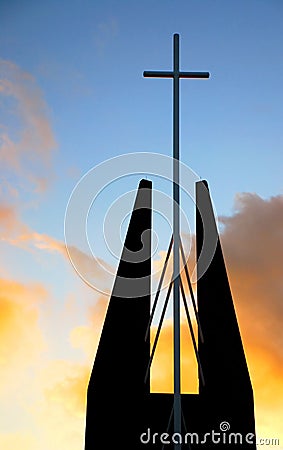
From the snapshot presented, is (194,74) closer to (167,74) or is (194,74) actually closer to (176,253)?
(167,74)

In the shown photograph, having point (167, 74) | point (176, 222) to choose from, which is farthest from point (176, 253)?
point (167, 74)

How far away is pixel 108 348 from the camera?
30.6ft

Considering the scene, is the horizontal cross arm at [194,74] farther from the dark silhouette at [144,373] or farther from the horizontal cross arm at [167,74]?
the dark silhouette at [144,373]

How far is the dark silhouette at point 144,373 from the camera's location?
8977 mm

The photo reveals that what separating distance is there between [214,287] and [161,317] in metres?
0.99

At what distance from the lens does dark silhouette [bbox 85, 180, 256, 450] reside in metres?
8.98

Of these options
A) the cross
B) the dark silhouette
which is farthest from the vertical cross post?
the dark silhouette

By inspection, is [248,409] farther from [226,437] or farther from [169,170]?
[169,170]

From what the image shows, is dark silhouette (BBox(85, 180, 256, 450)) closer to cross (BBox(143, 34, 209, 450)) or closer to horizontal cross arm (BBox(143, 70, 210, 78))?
cross (BBox(143, 34, 209, 450))

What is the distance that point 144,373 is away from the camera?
9.31 meters

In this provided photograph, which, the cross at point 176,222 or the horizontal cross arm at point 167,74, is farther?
the horizontal cross arm at point 167,74

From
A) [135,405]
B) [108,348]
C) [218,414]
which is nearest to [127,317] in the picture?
[108,348]

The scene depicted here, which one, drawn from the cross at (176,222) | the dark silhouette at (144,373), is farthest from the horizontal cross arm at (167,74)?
the dark silhouette at (144,373)

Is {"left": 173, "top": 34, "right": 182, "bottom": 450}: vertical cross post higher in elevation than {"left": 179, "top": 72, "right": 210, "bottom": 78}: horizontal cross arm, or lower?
lower
